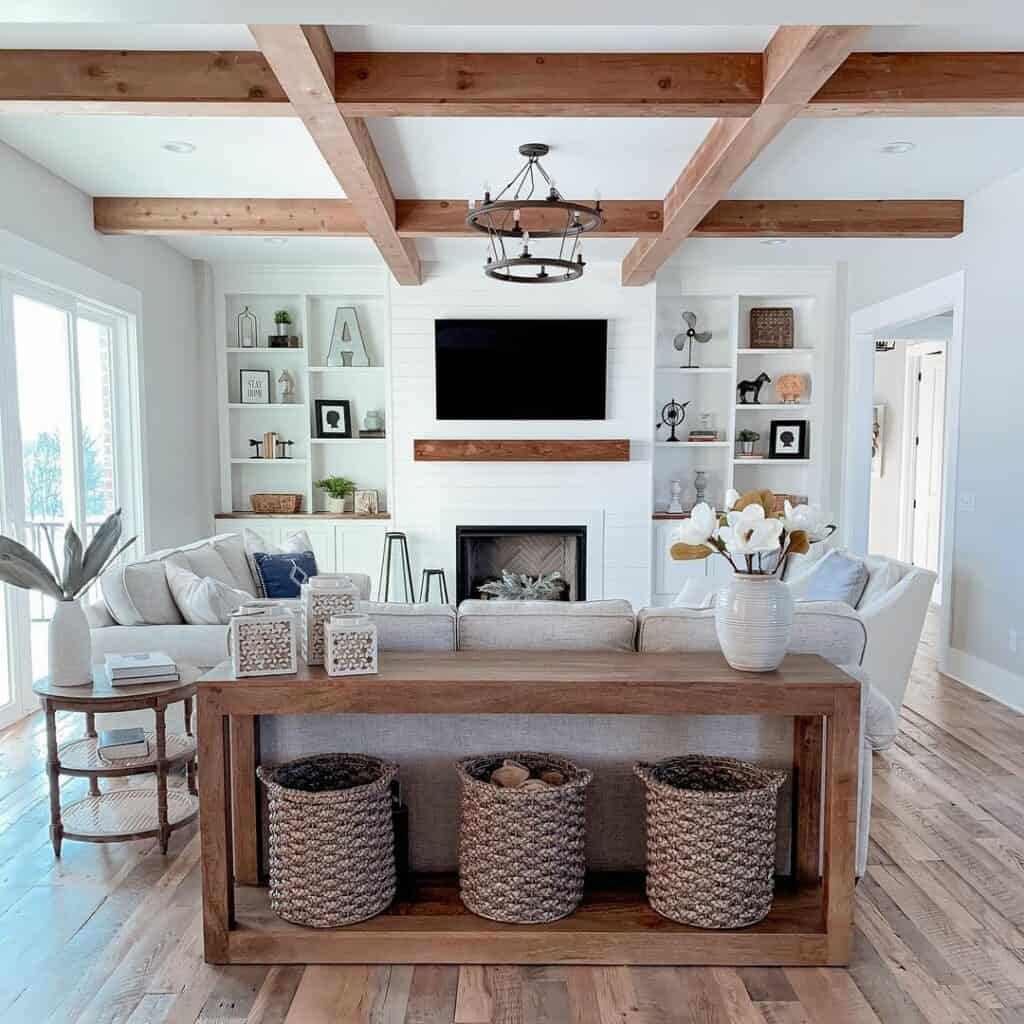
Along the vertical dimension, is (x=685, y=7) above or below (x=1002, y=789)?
above

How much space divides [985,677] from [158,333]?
5578 millimetres

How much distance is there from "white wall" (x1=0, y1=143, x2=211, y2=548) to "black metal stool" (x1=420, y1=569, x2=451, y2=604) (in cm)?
176

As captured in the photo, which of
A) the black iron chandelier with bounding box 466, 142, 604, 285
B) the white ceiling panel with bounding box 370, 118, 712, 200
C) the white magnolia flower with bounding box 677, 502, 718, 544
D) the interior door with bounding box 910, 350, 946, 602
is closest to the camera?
the white magnolia flower with bounding box 677, 502, 718, 544

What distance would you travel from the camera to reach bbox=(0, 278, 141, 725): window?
4254mm

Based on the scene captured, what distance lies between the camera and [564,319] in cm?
659

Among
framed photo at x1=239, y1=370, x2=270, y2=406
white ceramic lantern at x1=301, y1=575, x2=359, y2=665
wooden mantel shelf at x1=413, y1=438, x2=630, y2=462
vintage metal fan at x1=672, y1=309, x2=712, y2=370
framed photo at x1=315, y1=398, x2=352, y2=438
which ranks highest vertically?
vintage metal fan at x1=672, y1=309, x2=712, y2=370

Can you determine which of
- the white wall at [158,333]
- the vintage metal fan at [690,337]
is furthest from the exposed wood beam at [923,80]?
the vintage metal fan at [690,337]

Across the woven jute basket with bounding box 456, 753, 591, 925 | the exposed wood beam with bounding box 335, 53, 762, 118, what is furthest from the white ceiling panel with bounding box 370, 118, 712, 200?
the woven jute basket with bounding box 456, 753, 591, 925

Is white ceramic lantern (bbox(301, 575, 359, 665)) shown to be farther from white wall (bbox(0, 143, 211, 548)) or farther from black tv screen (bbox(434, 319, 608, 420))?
black tv screen (bbox(434, 319, 608, 420))

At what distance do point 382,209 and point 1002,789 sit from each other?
12.4ft

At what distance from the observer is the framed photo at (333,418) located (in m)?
7.00

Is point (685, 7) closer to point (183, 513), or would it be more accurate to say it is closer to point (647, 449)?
point (647, 449)

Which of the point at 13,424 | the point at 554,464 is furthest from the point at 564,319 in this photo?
→ the point at 13,424

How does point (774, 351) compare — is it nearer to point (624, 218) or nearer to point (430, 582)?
point (624, 218)
